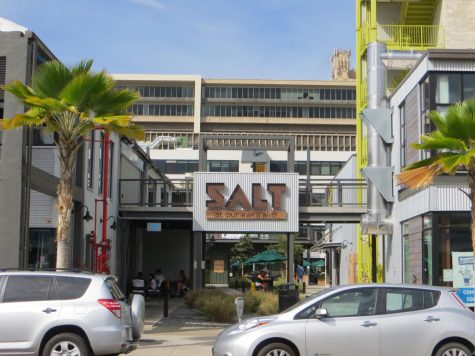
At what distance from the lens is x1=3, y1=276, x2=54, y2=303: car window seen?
35.4 ft

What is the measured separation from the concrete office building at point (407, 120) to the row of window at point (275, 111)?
68467 mm

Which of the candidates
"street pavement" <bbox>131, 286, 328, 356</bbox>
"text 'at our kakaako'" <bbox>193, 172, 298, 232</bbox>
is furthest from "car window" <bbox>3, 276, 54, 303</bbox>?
"text 'at our kakaako'" <bbox>193, 172, 298, 232</bbox>

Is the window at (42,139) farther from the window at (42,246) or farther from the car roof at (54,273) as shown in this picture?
the car roof at (54,273)

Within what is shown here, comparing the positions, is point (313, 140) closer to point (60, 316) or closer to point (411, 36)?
point (411, 36)

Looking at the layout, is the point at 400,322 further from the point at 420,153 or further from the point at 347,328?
the point at 420,153

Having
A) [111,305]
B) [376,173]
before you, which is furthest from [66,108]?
[376,173]

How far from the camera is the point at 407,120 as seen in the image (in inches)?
901

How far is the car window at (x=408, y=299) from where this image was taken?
10680 mm

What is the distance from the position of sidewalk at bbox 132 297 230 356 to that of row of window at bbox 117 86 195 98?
76.8 metres

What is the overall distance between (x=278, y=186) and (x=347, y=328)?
17553 millimetres

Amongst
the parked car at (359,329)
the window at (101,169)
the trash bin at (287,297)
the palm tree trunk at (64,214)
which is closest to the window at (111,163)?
the window at (101,169)

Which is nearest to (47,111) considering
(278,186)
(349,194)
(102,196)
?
(102,196)

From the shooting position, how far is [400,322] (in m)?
10.4

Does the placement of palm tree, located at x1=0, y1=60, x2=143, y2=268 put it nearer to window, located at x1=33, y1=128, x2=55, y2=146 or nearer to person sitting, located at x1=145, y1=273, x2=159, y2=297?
window, located at x1=33, y1=128, x2=55, y2=146
